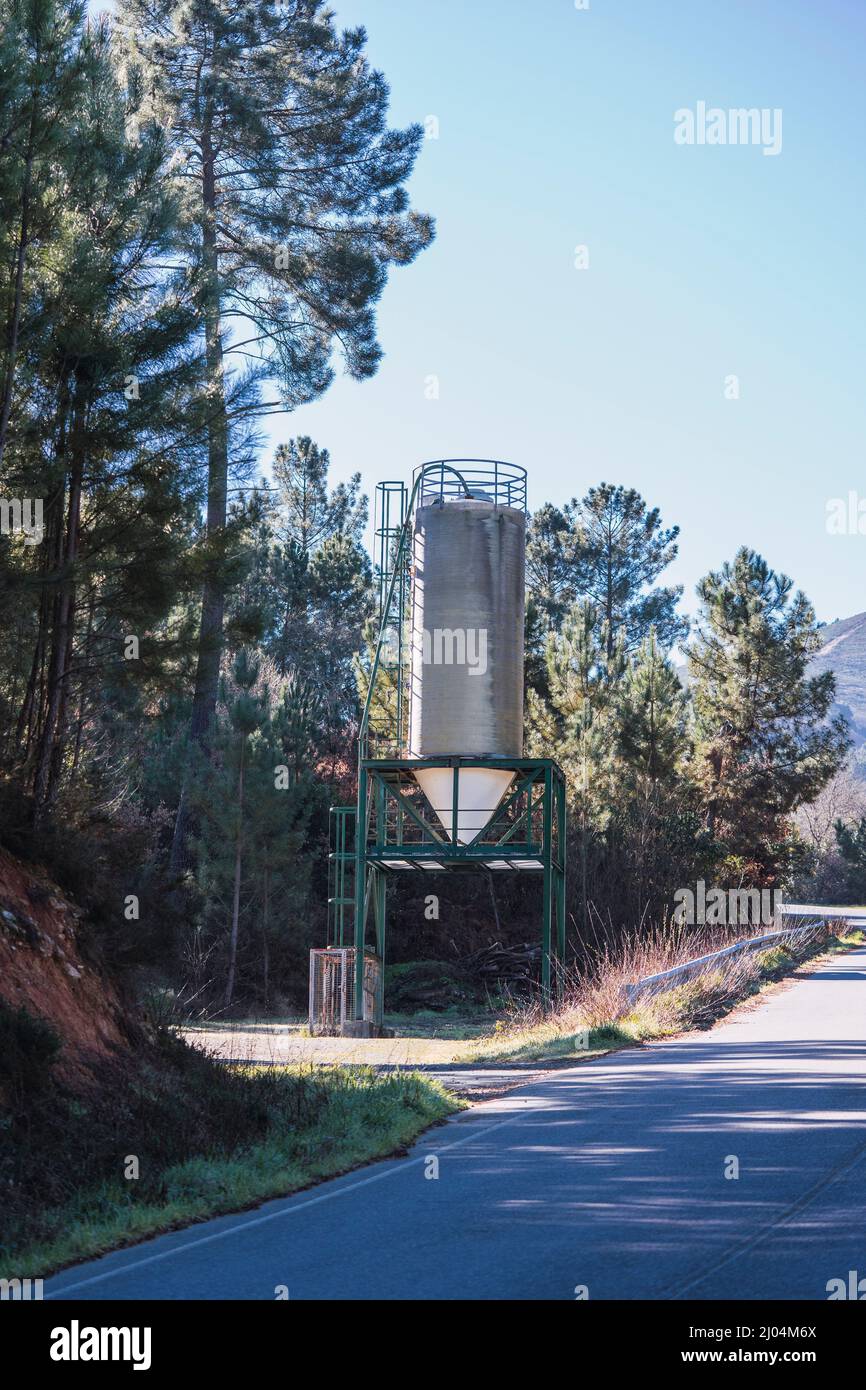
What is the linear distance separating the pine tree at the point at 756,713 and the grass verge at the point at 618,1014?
79.4 feet

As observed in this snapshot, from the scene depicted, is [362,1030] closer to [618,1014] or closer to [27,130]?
[618,1014]

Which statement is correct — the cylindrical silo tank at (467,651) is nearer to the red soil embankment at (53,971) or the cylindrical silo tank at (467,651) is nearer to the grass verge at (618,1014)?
the grass verge at (618,1014)

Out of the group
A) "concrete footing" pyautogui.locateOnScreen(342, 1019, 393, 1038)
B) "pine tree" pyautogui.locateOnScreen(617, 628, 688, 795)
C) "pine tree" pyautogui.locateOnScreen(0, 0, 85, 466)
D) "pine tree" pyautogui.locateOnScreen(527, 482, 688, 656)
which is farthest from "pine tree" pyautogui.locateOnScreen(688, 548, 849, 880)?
"pine tree" pyautogui.locateOnScreen(0, 0, 85, 466)

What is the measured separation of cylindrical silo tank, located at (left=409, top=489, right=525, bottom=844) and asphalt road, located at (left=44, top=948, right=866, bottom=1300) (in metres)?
11.5

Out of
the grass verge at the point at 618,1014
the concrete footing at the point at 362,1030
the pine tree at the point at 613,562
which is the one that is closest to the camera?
the grass verge at the point at 618,1014

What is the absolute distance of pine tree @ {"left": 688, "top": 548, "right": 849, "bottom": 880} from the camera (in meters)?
51.8

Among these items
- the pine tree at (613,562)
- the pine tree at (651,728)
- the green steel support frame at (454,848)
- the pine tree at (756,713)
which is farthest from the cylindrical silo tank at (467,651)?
the pine tree at (613,562)

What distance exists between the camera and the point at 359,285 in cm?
3516

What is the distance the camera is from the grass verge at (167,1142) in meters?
8.69

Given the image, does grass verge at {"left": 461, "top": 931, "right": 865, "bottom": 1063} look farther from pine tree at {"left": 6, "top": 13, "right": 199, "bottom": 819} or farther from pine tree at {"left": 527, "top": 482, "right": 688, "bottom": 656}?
pine tree at {"left": 527, "top": 482, "right": 688, "bottom": 656}

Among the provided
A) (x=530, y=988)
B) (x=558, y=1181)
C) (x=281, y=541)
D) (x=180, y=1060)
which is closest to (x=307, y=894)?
(x=530, y=988)

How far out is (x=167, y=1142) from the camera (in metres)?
10.7
